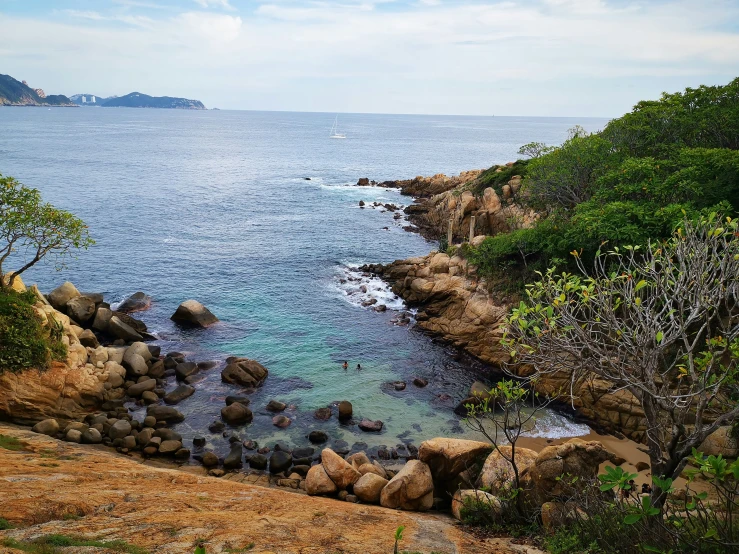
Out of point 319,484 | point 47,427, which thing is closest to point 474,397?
point 319,484

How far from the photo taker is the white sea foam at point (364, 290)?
4369 centimetres

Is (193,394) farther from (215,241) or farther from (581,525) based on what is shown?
(215,241)

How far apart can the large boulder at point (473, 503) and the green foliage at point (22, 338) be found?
2175 centimetres

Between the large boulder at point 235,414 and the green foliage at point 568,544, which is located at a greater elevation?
the green foliage at point 568,544

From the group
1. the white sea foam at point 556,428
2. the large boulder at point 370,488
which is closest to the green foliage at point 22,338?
the large boulder at point 370,488

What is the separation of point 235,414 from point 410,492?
11632mm

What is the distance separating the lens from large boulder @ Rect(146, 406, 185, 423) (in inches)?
1058

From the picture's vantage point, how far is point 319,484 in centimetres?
2120

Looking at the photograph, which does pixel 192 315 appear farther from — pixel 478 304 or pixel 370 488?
pixel 370 488

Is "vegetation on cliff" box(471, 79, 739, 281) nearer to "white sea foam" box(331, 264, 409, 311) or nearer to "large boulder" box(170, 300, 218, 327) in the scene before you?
"white sea foam" box(331, 264, 409, 311)

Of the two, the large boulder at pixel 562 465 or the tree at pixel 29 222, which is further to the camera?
the tree at pixel 29 222

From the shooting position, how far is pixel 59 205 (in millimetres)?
69312

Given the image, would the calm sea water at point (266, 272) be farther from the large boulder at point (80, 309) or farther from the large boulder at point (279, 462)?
the large boulder at point (80, 309)

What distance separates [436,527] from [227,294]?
32.9 m
